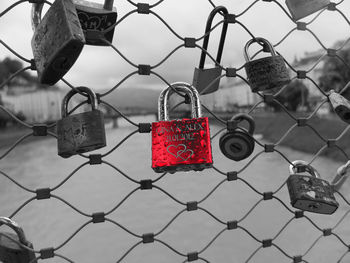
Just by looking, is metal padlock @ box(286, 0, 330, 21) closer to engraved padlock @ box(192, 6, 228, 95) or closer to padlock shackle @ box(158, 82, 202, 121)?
engraved padlock @ box(192, 6, 228, 95)

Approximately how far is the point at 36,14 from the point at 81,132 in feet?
0.61

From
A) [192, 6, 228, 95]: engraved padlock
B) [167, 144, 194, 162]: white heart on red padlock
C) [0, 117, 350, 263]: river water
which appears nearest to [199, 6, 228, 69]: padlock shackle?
[192, 6, 228, 95]: engraved padlock

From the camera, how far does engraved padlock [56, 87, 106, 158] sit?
483mm

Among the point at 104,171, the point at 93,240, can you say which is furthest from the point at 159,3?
the point at 104,171

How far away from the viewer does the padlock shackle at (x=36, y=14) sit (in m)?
0.53

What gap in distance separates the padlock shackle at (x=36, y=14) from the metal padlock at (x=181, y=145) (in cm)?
21

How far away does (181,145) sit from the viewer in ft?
1.77

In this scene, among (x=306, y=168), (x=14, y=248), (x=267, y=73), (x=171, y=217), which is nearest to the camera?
(x=14, y=248)

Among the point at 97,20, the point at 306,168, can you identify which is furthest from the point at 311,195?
the point at 97,20

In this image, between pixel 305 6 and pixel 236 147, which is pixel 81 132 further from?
pixel 305 6

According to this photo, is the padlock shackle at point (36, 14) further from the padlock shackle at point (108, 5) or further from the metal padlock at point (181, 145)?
the metal padlock at point (181, 145)

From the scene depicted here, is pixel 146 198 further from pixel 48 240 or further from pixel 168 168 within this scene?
pixel 168 168

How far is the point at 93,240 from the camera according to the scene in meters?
4.66

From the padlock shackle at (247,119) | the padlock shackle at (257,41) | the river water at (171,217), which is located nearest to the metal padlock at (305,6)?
the padlock shackle at (257,41)
